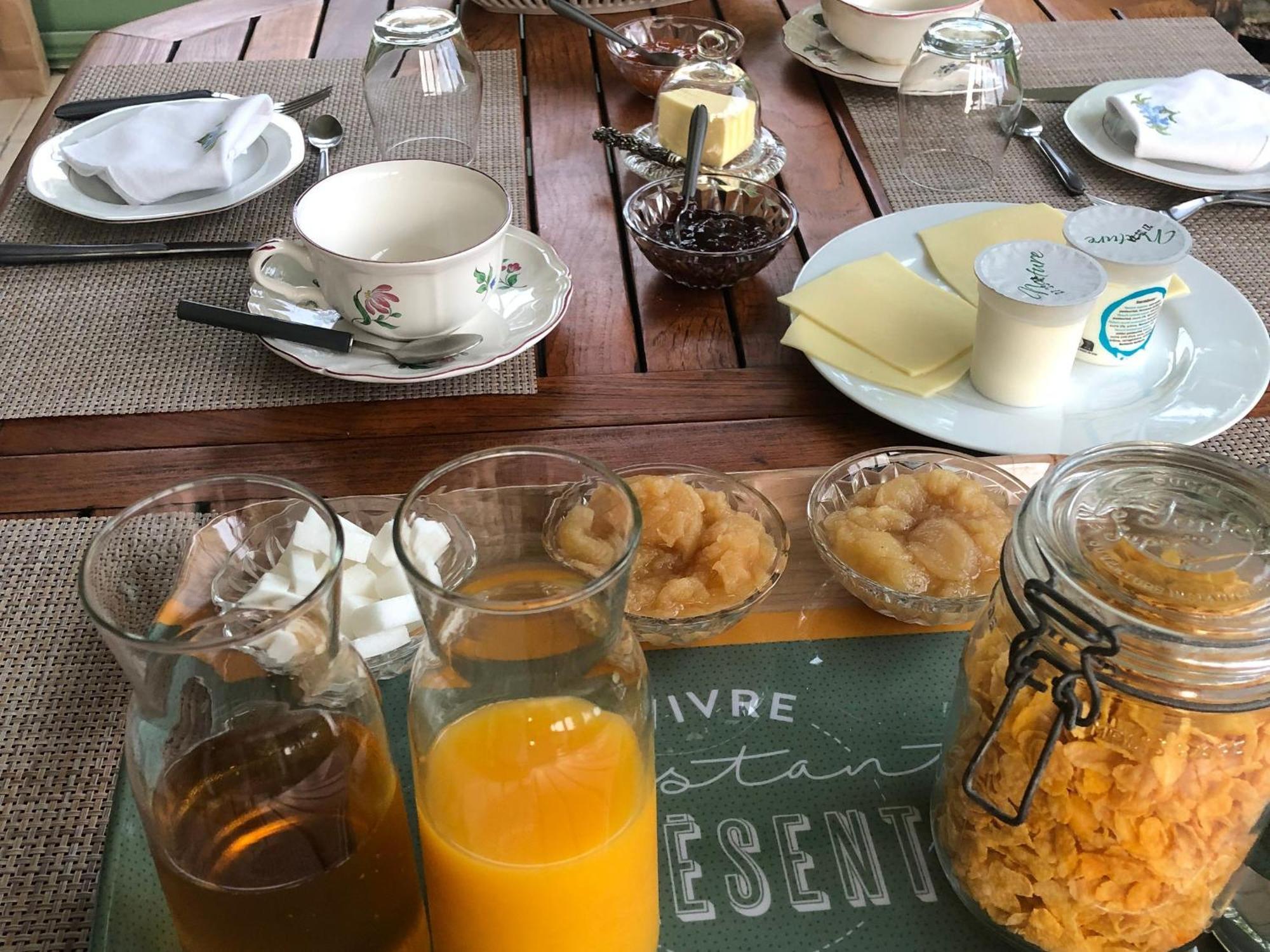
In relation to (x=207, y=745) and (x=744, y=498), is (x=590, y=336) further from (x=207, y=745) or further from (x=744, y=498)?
(x=207, y=745)

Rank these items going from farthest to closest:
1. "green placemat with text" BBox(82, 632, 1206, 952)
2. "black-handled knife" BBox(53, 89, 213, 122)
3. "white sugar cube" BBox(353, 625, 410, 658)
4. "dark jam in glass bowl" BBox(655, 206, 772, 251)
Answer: "black-handled knife" BBox(53, 89, 213, 122), "dark jam in glass bowl" BBox(655, 206, 772, 251), "white sugar cube" BBox(353, 625, 410, 658), "green placemat with text" BBox(82, 632, 1206, 952)

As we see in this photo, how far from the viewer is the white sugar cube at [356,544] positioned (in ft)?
2.26

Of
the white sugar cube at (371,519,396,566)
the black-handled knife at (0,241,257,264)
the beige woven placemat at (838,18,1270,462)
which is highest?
the white sugar cube at (371,519,396,566)

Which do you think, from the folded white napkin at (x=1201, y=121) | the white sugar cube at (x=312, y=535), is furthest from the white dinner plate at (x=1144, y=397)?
the white sugar cube at (x=312, y=535)

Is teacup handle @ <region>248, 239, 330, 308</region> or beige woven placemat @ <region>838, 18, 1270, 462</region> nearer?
teacup handle @ <region>248, 239, 330, 308</region>

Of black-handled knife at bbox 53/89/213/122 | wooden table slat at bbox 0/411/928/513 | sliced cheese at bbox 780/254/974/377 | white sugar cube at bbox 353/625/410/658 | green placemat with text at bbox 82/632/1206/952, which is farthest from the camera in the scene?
black-handled knife at bbox 53/89/213/122

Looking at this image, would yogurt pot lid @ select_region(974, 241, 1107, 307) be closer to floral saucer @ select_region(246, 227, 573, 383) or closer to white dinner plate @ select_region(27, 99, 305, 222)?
floral saucer @ select_region(246, 227, 573, 383)

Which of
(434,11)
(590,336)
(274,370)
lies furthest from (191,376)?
(434,11)

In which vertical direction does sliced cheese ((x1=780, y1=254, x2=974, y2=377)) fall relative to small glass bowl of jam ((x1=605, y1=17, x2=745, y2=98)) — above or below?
below

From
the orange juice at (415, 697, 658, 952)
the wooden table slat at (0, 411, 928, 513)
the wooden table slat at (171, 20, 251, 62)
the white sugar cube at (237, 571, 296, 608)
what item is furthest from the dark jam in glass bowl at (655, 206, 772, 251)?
the wooden table slat at (171, 20, 251, 62)

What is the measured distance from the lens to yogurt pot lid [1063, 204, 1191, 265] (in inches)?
34.8

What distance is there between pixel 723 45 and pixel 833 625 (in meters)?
0.98

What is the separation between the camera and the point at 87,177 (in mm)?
1146

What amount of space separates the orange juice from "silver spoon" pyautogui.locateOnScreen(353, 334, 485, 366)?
0.49m
